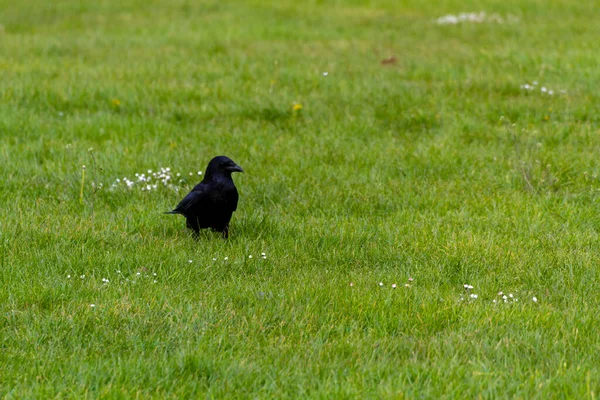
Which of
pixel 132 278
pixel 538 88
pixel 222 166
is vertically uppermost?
pixel 538 88

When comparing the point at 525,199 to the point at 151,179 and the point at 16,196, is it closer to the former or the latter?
the point at 151,179

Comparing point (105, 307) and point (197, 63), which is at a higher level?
point (197, 63)

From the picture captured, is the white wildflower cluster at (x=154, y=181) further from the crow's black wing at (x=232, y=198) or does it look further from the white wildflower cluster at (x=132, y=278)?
the white wildflower cluster at (x=132, y=278)

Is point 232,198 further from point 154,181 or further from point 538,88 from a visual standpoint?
point 538,88

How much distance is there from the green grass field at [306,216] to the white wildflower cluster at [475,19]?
3.12 ft

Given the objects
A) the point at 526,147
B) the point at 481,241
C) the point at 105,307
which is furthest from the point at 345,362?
the point at 526,147

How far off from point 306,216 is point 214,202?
37.5 inches

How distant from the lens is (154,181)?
7355 millimetres

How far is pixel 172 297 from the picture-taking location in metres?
4.89

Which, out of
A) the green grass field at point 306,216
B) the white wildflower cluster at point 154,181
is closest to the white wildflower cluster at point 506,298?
the green grass field at point 306,216

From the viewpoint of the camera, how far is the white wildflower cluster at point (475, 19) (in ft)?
47.2

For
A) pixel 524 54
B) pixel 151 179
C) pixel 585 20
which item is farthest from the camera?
pixel 585 20

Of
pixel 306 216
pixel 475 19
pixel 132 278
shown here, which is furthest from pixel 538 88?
pixel 132 278

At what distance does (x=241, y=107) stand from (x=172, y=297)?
4732 mm
